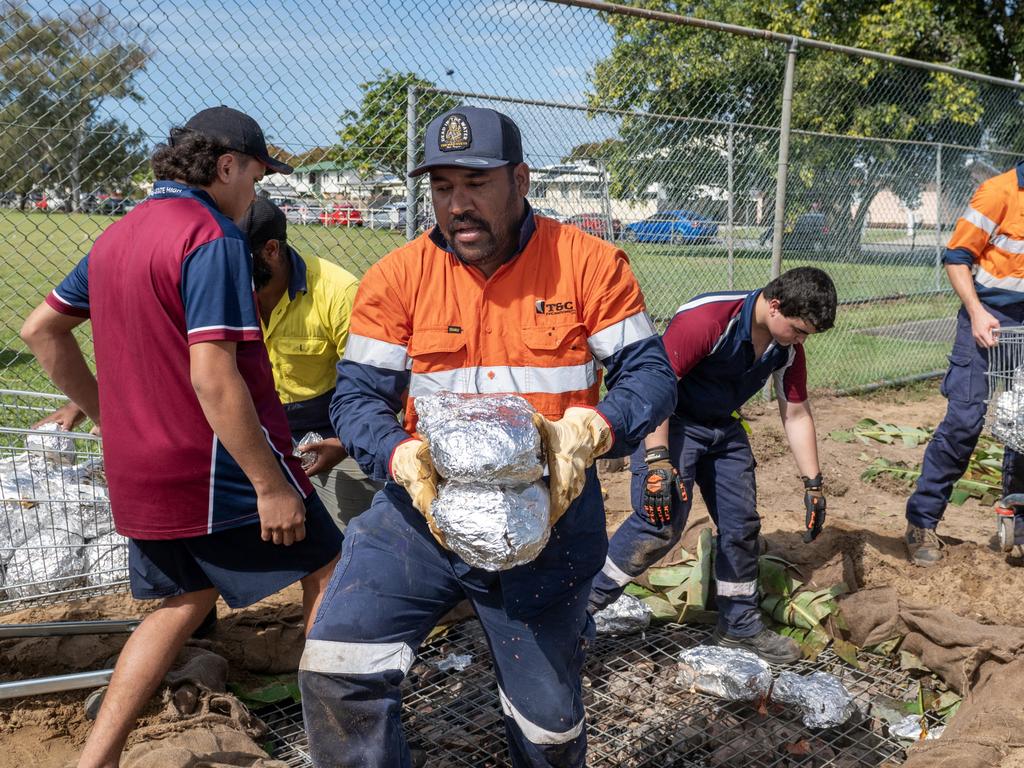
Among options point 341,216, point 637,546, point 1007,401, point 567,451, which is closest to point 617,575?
point 637,546

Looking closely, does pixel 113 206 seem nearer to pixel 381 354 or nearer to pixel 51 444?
pixel 51 444

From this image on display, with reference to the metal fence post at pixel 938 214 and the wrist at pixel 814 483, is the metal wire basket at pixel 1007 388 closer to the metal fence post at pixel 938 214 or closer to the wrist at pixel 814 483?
the wrist at pixel 814 483

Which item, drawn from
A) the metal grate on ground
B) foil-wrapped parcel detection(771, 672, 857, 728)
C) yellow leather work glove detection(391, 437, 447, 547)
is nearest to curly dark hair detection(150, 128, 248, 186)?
yellow leather work glove detection(391, 437, 447, 547)

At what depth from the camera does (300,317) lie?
11.5 feet

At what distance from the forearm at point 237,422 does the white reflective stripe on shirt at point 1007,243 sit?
13.0 feet

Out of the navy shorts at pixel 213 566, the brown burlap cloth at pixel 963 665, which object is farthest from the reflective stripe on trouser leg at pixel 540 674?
the brown burlap cloth at pixel 963 665

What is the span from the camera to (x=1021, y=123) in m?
9.56

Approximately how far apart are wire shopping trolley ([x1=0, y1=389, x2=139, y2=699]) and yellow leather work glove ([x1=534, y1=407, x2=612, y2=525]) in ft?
5.30

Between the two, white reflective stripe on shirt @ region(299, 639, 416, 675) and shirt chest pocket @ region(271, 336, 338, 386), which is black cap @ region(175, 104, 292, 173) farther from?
white reflective stripe on shirt @ region(299, 639, 416, 675)

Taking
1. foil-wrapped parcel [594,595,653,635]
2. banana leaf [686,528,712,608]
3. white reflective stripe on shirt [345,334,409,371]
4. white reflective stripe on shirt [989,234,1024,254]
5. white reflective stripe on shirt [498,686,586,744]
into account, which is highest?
white reflective stripe on shirt [989,234,1024,254]

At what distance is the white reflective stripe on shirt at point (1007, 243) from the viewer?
4.61 m

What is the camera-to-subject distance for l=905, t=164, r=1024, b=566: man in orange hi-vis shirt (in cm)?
459

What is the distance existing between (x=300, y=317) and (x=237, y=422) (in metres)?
1.12

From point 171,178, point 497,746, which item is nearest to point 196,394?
point 171,178
